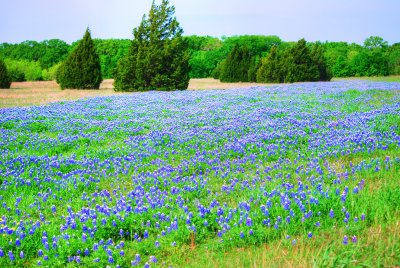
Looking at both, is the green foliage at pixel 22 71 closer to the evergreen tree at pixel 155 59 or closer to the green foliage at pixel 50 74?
the green foliage at pixel 50 74

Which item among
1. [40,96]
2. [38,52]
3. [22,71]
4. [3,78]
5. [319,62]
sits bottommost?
[40,96]

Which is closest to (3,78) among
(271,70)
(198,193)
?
(271,70)

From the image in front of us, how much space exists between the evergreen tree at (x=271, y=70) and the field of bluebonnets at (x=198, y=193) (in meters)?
34.7

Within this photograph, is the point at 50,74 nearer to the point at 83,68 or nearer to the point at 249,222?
the point at 83,68

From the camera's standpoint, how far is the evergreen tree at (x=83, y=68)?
3441cm

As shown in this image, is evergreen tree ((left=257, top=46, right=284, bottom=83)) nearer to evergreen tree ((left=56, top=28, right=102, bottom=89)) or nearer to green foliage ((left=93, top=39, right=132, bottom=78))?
evergreen tree ((left=56, top=28, right=102, bottom=89))

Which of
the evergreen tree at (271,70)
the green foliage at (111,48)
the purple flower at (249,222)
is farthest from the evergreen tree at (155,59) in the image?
the green foliage at (111,48)

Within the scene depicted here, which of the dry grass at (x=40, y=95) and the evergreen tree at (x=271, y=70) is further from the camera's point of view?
the evergreen tree at (x=271, y=70)

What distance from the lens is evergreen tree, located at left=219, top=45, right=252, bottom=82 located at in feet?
167

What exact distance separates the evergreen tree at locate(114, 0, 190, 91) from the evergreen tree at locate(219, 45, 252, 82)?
56.6ft

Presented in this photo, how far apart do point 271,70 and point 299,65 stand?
11.3 ft

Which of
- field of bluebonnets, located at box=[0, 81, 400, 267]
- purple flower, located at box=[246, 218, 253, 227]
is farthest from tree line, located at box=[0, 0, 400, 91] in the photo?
purple flower, located at box=[246, 218, 253, 227]

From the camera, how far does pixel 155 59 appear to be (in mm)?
33000

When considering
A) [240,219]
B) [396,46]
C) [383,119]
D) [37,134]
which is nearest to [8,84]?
[37,134]
